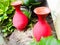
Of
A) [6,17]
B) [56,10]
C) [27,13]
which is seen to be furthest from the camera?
[6,17]

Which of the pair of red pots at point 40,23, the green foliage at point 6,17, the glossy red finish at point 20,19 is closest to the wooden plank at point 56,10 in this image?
the pair of red pots at point 40,23

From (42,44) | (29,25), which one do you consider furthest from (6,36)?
(42,44)

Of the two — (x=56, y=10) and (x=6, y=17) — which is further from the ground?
(x=56, y=10)

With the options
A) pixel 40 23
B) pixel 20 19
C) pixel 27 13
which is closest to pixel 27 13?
pixel 27 13

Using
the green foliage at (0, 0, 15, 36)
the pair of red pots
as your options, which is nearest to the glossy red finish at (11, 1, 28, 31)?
the pair of red pots

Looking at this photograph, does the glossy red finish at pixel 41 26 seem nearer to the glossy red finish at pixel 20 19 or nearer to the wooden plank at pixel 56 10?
the wooden plank at pixel 56 10

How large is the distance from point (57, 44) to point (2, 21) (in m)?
1.13

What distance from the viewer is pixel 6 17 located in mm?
1692

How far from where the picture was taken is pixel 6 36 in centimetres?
168

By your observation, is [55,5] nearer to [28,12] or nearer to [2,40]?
[28,12]

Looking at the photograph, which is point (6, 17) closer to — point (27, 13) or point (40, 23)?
point (27, 13)

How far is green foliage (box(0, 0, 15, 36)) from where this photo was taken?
1672 mm

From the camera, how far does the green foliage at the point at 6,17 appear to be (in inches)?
65.8

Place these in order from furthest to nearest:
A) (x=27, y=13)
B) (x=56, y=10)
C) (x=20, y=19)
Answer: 1. (x=27, y=13)
2. (x=20, y=19)
3. (x=56, y=10)
